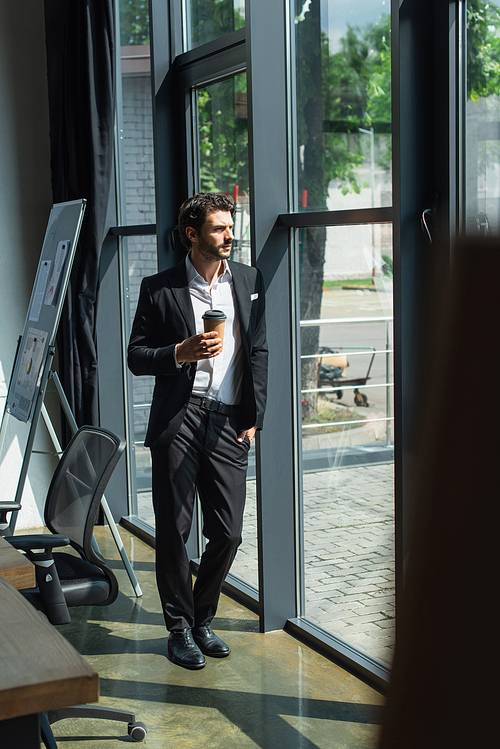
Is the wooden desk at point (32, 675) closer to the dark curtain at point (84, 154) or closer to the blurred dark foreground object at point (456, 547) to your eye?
the blurred dark foreground object at point (456, 547)

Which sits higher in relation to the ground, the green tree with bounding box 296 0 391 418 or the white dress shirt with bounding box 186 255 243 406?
the green tree with bounding box 296 0 391 418

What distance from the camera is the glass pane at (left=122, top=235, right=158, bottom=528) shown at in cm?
481

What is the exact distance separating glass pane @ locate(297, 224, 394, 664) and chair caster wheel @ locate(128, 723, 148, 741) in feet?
3.02

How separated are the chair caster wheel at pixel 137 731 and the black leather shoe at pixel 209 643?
641 millimetres

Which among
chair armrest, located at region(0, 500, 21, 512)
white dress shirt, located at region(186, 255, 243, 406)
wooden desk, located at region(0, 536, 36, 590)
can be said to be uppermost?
white dress shirt, located at region(186, 255, 243, 406)

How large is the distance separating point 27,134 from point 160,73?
4.54ft

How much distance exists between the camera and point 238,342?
297 cm

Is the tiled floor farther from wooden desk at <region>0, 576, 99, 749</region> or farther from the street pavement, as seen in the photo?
wooden desk at <region>0, 576, 99, 749</region>

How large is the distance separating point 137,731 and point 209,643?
2.21ft

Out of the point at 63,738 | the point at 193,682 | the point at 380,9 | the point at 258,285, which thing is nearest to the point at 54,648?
the point at 63,738

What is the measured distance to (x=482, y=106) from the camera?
7.05 feet

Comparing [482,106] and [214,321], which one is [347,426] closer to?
[214,321]

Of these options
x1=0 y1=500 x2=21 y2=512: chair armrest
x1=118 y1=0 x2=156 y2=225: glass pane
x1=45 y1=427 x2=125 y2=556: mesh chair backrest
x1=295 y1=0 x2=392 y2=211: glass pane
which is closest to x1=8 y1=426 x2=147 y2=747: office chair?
x1=45 y1=427 x2=125 y2=556: mesh chair backrest

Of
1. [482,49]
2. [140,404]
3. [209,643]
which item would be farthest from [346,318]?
[140,404]
